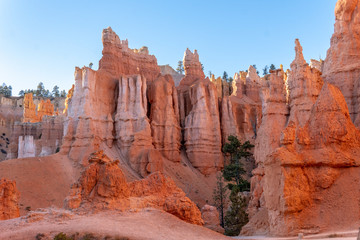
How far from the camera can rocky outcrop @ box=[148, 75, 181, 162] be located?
48656 millimetres

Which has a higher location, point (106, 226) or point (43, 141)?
point (43, 141)

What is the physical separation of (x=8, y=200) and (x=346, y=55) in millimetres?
19393

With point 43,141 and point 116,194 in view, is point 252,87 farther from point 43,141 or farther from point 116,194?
point 116,194

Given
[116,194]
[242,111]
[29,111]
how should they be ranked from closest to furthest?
[116,194], [242,111], [29,111]

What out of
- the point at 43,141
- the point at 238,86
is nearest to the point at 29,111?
the point at 43,141

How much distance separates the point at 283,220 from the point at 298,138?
11.5ft

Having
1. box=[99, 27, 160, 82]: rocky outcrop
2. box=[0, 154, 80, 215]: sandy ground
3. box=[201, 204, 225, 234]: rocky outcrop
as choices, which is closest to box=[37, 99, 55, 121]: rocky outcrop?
box=[99, 27, 160, 82]: rocky outcrop

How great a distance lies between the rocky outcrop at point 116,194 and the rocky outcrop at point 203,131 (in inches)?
1226

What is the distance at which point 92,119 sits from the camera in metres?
43.3

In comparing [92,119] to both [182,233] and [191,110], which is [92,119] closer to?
[191,110]

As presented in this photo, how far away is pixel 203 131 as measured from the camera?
167ft

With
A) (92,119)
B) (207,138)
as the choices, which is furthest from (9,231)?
(207,138)

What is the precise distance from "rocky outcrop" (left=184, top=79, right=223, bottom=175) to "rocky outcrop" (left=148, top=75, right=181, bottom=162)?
5.69 feet

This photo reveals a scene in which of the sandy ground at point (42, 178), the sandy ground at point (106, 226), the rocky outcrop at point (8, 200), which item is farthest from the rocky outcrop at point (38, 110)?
the sandy ground at point (106, 226)
